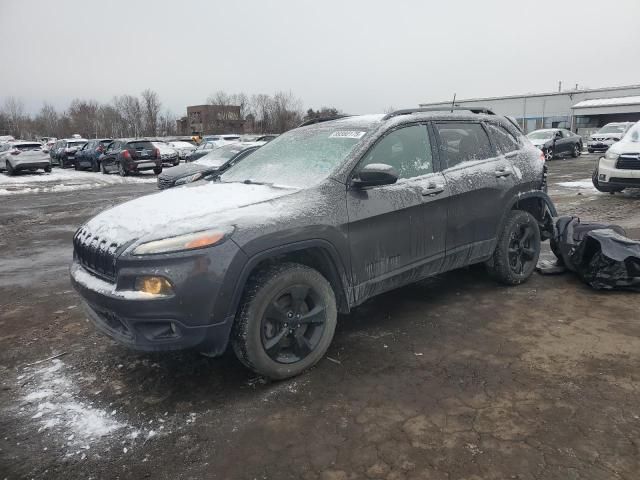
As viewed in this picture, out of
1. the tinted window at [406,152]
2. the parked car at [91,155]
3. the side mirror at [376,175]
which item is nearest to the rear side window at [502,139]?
the tinted window at [406,152]

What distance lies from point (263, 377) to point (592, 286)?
3.45 meters

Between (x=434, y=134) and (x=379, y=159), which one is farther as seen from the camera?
(x=434, y=134)

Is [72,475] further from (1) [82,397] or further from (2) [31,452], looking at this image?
(1) [82,397]

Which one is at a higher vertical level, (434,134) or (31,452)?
(434,134)

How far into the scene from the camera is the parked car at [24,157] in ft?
72.4

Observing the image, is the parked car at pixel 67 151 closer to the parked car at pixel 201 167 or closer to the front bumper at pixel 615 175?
the parked car at pixel 201 167

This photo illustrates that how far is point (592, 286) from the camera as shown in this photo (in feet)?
16.0

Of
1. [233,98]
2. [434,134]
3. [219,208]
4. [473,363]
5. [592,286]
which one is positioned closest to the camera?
[219,208]

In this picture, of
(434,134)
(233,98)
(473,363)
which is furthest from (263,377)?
(233,98)

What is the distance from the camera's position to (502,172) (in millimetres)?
4656

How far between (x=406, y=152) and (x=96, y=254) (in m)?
2.46

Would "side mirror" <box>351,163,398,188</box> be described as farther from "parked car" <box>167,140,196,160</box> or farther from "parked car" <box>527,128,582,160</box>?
"parked car" <box>167,140,196,160</box>

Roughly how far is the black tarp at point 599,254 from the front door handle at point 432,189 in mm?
1958

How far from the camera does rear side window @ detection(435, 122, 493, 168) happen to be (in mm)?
4336
